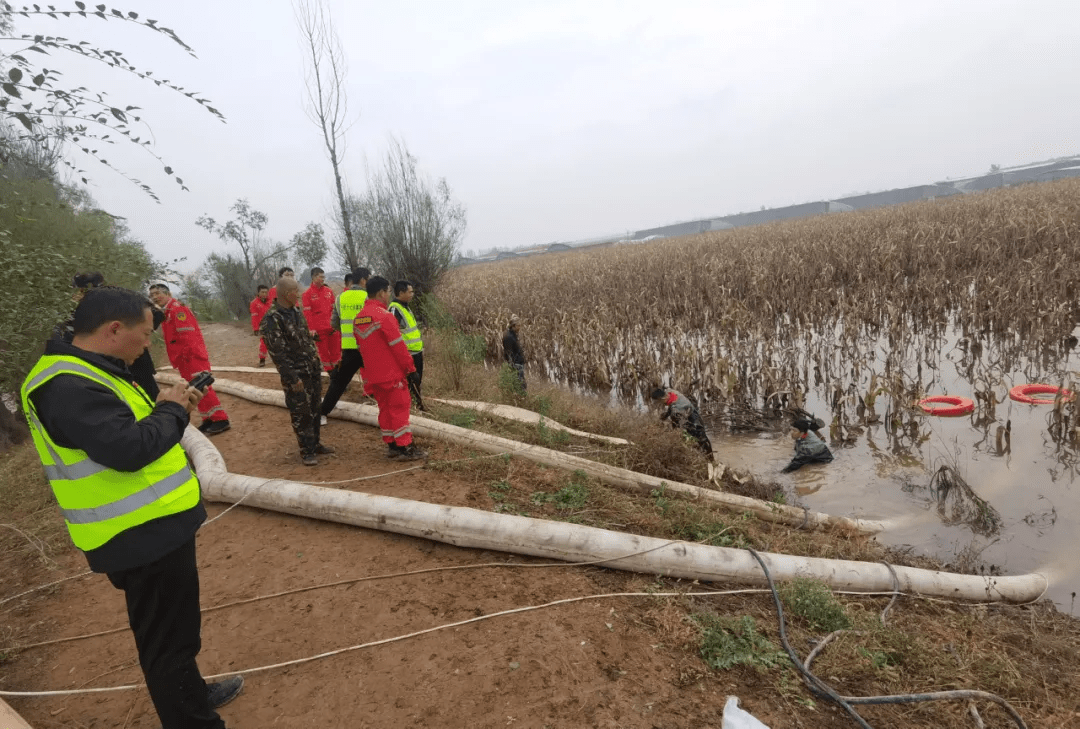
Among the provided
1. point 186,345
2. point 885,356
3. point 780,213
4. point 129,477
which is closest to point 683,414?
point 885,356

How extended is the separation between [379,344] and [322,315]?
11.3 feet

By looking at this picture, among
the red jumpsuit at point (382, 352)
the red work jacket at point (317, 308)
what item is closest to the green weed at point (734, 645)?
the red jumpsuit at point (382, 352)

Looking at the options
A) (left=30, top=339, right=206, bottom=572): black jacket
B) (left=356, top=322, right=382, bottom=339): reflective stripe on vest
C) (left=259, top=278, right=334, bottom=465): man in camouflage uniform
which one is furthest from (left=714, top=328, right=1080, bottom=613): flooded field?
(left=30, top=339, right=206, bottom=572): black jacket

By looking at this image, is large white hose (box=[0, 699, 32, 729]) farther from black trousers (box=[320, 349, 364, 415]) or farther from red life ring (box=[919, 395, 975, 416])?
red life ring (box=[919, 395, 975, 416])

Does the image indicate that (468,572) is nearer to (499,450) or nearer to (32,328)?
(499,450)

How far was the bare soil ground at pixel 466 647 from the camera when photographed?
8.02ft

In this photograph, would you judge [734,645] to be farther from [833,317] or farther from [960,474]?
[833,317]

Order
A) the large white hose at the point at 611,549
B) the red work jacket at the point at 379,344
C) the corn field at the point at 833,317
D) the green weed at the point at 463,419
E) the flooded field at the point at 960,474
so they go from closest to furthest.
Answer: the large white hose at the point at 611,549, the flooded field at the point at 960,474, the red work jacket at the point at 379,344, the green weed at the point at 463,419, the corn field at the point at 833,317

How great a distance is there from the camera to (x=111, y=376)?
1.92 meters

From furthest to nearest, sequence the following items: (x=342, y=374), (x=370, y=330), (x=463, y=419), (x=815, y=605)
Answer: (x=463, y=419) → (x=342, y=374) → (x=370, y=330) → (x=815, y=605)

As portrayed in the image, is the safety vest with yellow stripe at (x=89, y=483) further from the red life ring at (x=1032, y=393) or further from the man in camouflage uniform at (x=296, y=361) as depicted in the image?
the red life ring at (x=1032, y=393)

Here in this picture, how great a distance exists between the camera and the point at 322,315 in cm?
771

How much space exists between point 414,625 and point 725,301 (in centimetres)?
1019

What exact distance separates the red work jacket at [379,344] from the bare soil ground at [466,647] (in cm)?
141
